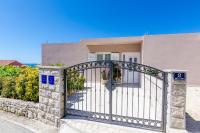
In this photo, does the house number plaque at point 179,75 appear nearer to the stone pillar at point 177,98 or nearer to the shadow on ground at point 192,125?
the stone pillar at point 177,98

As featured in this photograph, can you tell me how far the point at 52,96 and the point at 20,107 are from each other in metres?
1.99

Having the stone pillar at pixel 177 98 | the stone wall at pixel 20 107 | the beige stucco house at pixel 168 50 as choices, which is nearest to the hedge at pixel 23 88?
the stone wall at pixel 20 107

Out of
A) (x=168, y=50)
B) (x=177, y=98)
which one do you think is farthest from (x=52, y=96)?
(x=168, y=50)

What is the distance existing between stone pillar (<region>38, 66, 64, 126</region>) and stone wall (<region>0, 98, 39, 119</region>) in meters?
0.43

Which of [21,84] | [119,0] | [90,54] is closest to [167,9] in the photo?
[119,0]

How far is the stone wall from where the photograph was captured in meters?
6.13

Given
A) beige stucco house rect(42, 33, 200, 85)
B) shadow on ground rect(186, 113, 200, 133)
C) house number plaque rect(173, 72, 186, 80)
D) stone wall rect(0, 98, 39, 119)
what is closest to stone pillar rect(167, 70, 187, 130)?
house number plaque rect(173, 72, 186, 80)

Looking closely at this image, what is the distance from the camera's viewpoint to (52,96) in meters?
5.54

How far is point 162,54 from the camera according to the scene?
39.5 ft

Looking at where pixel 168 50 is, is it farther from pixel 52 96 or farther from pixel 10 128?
pixel 10 128

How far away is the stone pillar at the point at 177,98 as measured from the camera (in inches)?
165

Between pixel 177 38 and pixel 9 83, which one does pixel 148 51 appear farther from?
pixel 9 83

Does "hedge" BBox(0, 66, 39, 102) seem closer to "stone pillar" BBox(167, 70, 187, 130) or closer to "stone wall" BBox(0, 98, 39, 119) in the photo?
"stone wall" BBox(0, 98, 39, 119)

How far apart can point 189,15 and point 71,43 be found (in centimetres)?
1194
